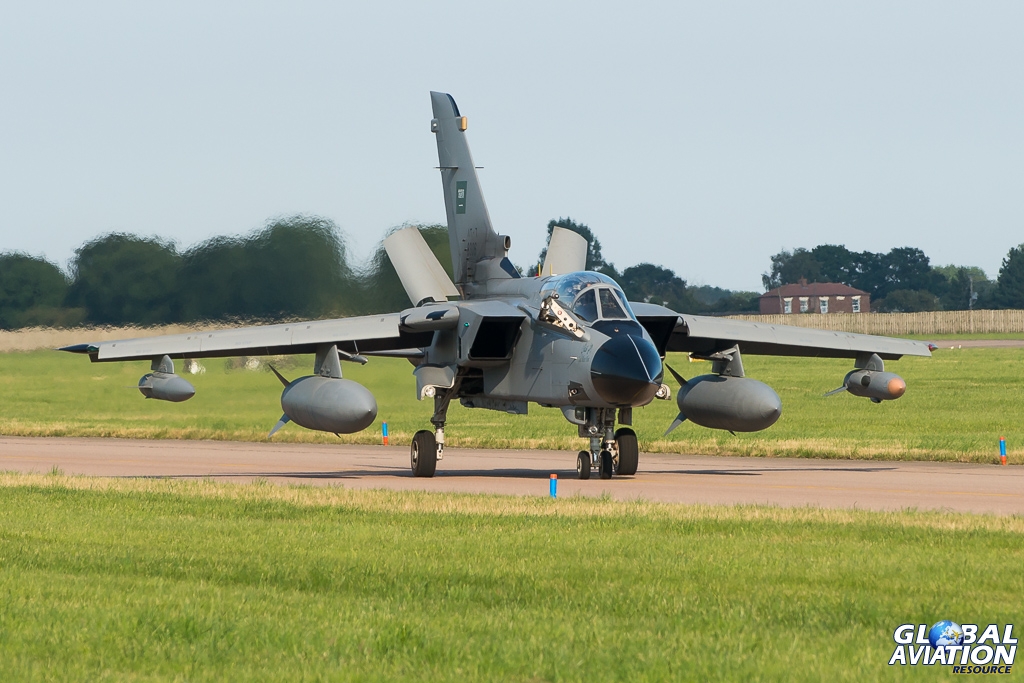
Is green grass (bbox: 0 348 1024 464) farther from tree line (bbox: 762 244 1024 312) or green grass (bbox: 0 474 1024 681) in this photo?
tree line (bbox: 762 244 1024 312)

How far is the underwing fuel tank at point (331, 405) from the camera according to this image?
20797 millimetres

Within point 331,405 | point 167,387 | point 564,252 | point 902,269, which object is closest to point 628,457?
point 331,405

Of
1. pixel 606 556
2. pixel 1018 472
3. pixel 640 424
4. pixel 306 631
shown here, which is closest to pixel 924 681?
pixel 306 631

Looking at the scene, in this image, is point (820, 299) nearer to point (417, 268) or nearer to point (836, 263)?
point (836, 263)

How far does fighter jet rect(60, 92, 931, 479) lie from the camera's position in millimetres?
20281

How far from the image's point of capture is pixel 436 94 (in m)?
26.2

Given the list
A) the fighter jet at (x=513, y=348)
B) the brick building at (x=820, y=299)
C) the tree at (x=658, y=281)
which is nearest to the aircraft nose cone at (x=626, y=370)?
the fighter jet at (x=513, y=348)

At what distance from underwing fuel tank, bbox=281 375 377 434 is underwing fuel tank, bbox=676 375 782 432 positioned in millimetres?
5388

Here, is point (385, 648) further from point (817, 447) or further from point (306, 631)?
point (817, 447)

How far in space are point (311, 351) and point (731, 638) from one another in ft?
51.8

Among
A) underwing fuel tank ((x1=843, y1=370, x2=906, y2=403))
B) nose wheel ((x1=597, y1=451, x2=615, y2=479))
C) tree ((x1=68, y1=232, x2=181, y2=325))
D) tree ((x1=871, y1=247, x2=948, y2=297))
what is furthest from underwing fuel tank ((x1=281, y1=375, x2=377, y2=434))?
tree ((x1=871, y1=247, x2=948, y2=297))

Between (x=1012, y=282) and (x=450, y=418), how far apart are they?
10849cm

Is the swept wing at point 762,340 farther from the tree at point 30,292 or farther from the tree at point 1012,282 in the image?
the tree at point 1012,282

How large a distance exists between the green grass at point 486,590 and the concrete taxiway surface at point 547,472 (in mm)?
2981
